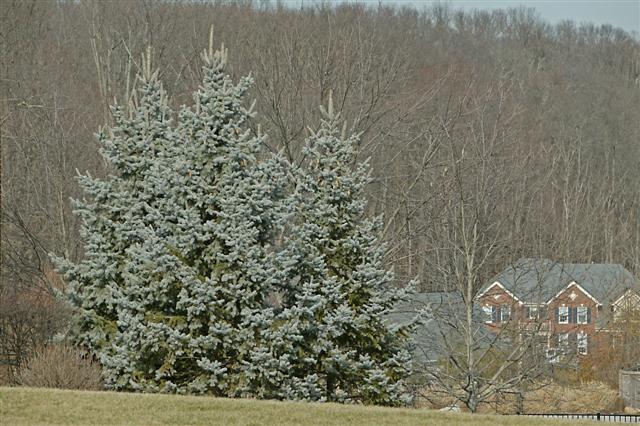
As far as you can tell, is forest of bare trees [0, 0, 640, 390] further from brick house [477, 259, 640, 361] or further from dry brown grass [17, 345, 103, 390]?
dry brown grass [17, 345, 103, 390]

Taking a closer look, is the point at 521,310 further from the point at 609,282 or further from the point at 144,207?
the point at 609,282

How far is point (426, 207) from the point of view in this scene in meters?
29.5

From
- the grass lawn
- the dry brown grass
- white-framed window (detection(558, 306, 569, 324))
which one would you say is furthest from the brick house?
the grass lawn

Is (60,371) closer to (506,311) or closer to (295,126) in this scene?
(295,126)

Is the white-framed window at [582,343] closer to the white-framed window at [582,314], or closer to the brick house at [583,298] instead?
the brick house at [583,298]

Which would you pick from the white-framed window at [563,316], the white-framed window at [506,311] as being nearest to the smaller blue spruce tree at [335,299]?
the white-framed window at [506,311]

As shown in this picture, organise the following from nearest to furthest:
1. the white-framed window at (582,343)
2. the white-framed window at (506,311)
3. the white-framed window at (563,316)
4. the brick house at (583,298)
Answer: the white-framed window at (506,311) → the white-framed window at (563,316) → the white-framed window at (582,343) → the brick house at (583,298)

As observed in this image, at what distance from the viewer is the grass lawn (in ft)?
46.4

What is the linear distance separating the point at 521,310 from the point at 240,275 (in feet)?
39.4

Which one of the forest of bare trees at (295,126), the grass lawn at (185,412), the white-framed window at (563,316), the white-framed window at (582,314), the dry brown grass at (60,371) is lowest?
the grass lawn at (185,412)

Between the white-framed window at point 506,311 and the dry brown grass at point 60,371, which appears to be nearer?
the dry brown grass at point 60,371

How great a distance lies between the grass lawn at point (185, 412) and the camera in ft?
46.4

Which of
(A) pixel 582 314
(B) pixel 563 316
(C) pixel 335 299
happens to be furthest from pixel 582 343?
(C) pixel 335 299

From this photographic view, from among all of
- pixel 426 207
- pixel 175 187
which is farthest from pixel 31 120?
pixel 175 187
